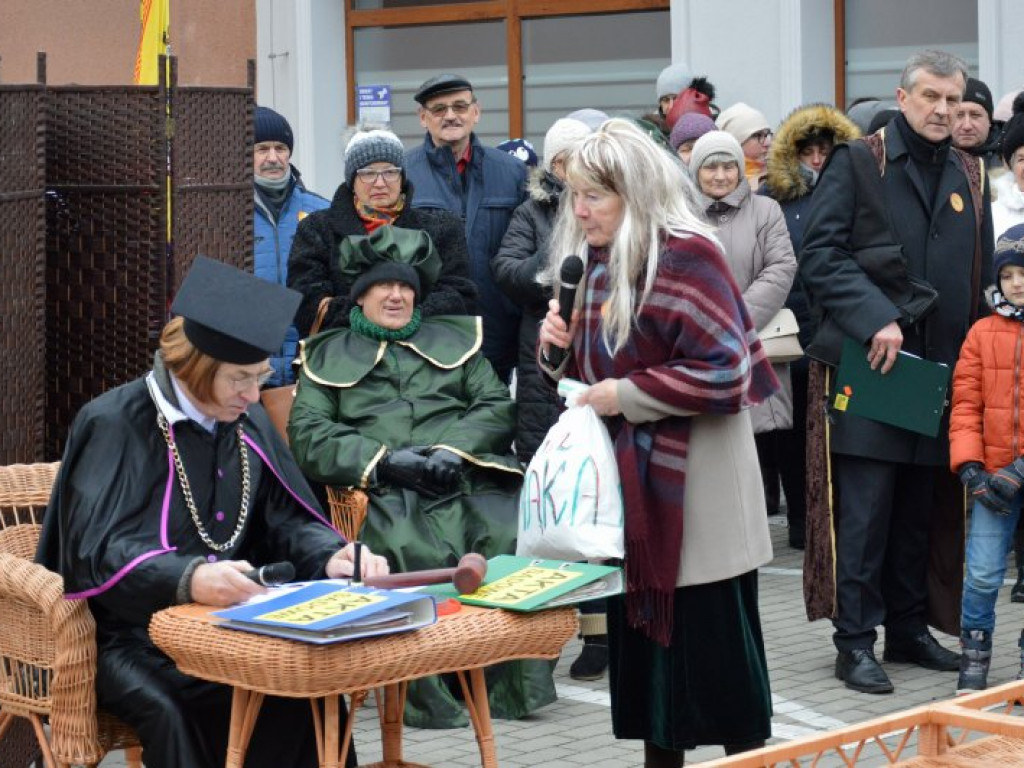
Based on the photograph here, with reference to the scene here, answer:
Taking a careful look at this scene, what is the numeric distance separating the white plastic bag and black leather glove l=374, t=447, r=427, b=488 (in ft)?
5.92

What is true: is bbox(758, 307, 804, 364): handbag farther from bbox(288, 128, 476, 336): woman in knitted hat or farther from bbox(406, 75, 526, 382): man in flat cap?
bbox(288, 128, 476, 336): woman in knitted hat

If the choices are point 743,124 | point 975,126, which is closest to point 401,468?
point 975,126

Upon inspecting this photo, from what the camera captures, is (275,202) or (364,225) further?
(275,202)

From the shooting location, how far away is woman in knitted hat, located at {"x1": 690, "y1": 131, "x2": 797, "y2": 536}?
335 inches

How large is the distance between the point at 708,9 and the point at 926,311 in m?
6.36

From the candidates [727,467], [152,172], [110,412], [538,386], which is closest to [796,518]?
[538,386]

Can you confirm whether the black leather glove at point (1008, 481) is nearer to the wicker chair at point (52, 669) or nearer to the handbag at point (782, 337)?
the handbag at point (782, 337)

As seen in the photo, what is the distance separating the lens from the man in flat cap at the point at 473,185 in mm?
7934

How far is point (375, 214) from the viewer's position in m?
7.38

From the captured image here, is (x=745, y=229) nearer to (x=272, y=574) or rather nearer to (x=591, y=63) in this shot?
(x=272, y=574)

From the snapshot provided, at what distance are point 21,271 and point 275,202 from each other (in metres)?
1.88

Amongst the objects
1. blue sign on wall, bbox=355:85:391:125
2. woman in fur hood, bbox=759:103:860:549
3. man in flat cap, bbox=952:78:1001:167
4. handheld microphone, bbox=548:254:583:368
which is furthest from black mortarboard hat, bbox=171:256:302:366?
blue sign on wall, bbox=355:85:391:125

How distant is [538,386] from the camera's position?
742 cm

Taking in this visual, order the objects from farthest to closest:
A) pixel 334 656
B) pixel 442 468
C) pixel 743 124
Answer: pixel 743 124
pixel 442 468
pixel 334 656
